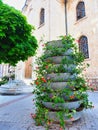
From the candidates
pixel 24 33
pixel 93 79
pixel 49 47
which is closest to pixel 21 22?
pixel 24 33

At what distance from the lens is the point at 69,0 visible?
13.7 m

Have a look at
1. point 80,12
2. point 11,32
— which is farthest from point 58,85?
point 80,12

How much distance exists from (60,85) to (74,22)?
10423mm

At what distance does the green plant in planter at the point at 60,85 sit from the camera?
317cm

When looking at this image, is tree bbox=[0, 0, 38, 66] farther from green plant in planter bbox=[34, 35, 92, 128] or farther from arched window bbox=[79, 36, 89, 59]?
arched window bbox=[79, 36, 89, 59]

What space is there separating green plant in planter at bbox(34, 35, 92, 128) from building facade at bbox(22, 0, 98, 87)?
15.2 ft

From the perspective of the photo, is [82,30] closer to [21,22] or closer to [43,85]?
[21,22]

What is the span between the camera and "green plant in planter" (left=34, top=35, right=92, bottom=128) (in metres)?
Answer: 3.17

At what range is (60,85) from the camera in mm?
3443

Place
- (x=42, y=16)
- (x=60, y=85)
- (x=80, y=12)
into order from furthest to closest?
(x=42, y=16) < (x=80, y=12) < (x=60, y=85)

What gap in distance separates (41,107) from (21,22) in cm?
407

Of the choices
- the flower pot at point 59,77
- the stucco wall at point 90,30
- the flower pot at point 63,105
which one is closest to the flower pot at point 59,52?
the flower pot at point 59,77

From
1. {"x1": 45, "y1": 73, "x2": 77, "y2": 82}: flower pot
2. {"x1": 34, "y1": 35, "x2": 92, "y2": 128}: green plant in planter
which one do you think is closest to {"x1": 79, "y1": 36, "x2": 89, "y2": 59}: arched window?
{"x1": 34, "y1": 35, "x2": 92, "y2": 128}: green plant in planter

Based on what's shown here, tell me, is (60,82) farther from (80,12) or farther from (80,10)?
(80,10)
